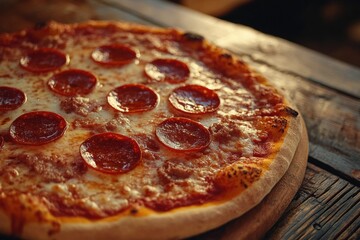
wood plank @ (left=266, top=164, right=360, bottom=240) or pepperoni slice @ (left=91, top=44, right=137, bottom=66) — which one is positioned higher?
pepperoni slice @ (left=91, top=44, right=137, bottom=66)

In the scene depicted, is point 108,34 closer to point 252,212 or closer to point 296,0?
point 252,212

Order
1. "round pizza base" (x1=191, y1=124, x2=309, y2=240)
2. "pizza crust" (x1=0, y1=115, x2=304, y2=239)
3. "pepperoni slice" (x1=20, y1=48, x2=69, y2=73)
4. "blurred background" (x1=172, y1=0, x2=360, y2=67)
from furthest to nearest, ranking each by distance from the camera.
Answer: "blurred background" (x1=172, y1=0, x2=360, y2=67) → "pepperoni slice" (x1=20, y1=48, x2=69, y2=73) → "round pizza base" (x1=191, y1=124, x2=309, y2=240) → "pizza crust" (x1=0, y1=115, x2=304, y2=239)

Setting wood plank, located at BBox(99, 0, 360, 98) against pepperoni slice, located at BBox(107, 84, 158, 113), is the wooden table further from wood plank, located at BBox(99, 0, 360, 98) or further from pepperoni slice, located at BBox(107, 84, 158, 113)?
pepperoni slice, located at BBox(107, 84, 158, 113)

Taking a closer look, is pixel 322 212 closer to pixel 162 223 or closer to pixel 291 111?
pixel 291 111

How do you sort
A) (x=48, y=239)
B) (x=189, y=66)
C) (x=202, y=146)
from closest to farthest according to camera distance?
1. (x=48, y=239)
2. (x=202, y=146)
3. (x=189, y=66)

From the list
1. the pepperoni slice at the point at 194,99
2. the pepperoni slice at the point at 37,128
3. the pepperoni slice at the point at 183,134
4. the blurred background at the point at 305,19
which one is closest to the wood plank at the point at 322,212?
the pepperoni slice at the point at 183,134

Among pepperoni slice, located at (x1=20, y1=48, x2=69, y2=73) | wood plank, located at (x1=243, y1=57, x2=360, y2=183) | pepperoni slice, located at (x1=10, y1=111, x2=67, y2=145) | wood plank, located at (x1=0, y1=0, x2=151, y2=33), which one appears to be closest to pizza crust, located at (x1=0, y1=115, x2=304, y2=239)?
pepperoni slice, located at (x1=10, y1=111, x2=67, y2=145)

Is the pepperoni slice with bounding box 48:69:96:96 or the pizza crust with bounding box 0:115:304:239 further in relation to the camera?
the pepperoni slice with bounding box 48:69:96:96

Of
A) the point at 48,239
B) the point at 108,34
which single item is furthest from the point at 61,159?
the point at 108,34

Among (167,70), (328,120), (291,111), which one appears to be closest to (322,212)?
(291,111)
